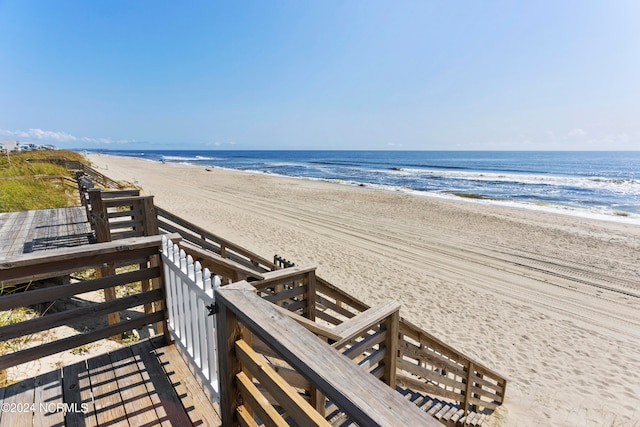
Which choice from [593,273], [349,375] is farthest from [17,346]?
[593,273]

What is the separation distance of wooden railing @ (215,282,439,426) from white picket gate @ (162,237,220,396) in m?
0.28

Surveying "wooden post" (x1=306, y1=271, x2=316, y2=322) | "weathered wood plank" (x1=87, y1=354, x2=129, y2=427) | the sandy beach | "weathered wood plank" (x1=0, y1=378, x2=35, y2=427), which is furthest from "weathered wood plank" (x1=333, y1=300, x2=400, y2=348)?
the sandy beach

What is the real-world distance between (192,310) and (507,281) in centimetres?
948

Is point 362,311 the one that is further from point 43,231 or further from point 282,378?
point 43,231

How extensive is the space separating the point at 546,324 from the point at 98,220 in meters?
9.17

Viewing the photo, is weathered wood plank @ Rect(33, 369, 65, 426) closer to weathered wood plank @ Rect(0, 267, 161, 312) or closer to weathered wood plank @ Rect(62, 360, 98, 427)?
weathered wood plank @ Rect(62, 360, 98, 427)

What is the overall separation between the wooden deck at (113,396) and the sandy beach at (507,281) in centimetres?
465

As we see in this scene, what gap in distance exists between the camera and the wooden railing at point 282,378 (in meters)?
1.05

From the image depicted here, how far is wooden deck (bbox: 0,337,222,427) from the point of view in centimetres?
228

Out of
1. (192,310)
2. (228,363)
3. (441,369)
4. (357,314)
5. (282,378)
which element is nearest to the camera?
(282,378)

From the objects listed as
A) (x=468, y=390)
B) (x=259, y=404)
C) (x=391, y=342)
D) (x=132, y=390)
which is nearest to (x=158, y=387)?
(x=132, y=390)

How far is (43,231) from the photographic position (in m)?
6.36

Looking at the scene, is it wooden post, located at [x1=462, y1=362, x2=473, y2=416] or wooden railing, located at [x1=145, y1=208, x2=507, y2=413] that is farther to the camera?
wooden post, located at [x1=462, y1=362, x2=473, y2=416]

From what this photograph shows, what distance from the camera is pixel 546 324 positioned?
7.14 m
